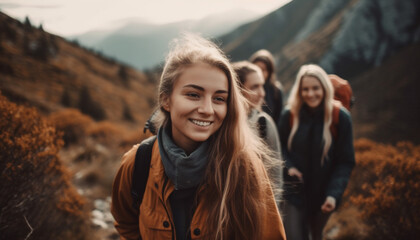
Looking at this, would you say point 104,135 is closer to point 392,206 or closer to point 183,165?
point 183,165

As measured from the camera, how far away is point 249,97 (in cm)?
223

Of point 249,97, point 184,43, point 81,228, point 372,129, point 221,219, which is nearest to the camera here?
point 221,219

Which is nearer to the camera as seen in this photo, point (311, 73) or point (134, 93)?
point (311, 73)

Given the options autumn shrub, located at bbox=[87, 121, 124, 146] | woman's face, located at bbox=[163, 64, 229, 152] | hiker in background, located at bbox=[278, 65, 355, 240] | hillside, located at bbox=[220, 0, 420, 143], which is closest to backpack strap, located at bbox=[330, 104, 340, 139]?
hiker in background, located at bbox=[278, 65, 355, 240]

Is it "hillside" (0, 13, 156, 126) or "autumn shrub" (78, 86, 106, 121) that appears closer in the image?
"hillside" (0, 13, 156, 126)

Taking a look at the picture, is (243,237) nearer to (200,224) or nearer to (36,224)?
(200,224)

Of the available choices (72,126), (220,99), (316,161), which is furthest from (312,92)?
(72,126)

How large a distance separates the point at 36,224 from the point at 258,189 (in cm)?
250

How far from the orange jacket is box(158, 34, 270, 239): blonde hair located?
5 cm

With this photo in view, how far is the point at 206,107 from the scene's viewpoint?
118 centimetres

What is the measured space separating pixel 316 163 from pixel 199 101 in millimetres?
1631

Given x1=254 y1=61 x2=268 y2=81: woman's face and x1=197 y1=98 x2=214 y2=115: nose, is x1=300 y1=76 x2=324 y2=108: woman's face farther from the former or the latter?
x1=197 y1=98 x2=214 y2=115: nose

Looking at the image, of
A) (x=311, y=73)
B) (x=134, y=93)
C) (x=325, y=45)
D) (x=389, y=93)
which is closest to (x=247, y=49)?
(x=325, y=45)

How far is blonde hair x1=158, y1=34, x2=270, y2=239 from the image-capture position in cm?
116
